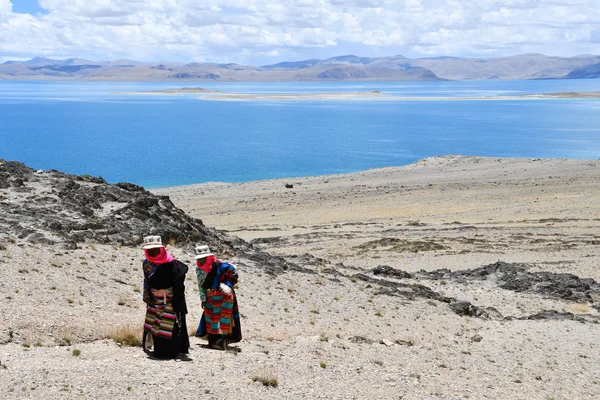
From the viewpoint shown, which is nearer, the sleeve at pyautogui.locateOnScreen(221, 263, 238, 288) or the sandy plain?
the sandy plain

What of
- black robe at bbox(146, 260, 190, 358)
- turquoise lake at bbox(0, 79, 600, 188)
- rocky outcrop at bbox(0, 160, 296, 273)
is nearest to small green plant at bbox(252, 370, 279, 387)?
black robe at bbox(146, 260, 190, 358)

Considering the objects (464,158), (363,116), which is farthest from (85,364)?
(363,116)

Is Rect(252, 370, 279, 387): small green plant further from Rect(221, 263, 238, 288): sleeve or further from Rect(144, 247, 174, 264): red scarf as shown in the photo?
Rect(144, 247, 174, 264): red scarf

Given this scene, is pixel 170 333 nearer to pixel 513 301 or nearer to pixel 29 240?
pixel 29 240

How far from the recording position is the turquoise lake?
62.9 m

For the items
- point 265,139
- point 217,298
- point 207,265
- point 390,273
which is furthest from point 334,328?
point 265,139

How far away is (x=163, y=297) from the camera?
8.56 metres

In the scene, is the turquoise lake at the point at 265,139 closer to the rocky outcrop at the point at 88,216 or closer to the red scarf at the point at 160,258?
the rocky outcrop at the point at 88,216

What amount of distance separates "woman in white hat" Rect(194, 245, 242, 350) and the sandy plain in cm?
31

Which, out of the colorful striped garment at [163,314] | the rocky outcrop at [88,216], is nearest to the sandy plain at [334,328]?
the colorful striped garment at [163,314]

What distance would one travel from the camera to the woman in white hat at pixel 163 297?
8492mm

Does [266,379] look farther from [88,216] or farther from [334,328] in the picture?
[88,216]

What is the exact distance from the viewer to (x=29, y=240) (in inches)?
543

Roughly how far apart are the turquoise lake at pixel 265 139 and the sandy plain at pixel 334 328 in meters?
32.7
